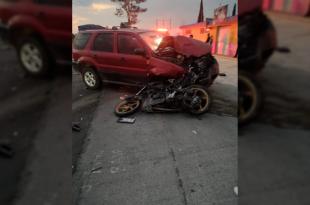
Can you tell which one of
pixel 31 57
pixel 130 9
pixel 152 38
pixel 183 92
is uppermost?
pixel 130 9

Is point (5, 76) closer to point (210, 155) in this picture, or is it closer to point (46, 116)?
point (46, 116)

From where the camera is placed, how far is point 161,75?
1.57 metres

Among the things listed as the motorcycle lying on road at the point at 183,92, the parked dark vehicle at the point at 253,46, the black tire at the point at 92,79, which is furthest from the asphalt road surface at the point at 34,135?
the motorcycle lying on road at the point at 183,92

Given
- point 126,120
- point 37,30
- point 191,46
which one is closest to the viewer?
point 37,30

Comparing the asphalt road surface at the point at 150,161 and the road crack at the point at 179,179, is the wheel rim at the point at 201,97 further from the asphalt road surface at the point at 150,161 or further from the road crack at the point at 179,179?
the road crack at the point at 179,179

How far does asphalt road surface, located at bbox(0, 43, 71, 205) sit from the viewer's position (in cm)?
58

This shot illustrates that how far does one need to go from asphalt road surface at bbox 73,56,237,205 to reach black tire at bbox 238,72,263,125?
1.52 feet

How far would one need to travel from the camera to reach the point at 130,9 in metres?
1.33

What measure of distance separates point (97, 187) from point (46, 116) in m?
0.83

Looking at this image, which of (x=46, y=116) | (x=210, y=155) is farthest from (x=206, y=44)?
(x=46, y=116)

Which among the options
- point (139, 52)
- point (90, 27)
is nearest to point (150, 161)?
point (139, 52)

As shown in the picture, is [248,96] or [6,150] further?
[248,96]

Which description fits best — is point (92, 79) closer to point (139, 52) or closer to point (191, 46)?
point (139, 52)

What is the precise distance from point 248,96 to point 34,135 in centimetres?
57
